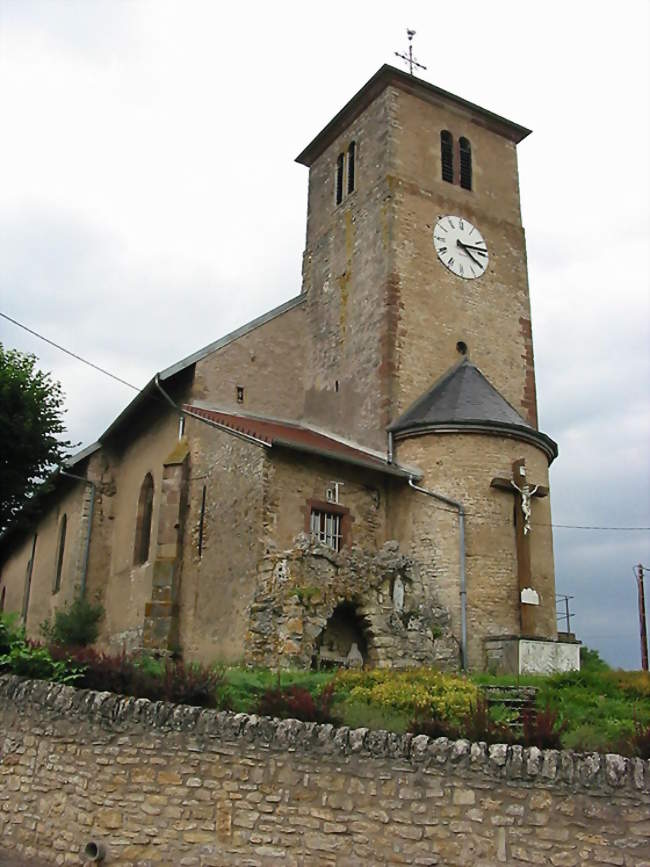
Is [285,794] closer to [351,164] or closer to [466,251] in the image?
[466,251]

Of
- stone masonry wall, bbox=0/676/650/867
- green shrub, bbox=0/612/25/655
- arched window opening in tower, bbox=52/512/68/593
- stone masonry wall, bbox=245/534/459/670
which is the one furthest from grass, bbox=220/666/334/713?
arched window opening in tower, bbox=52/512/68/593

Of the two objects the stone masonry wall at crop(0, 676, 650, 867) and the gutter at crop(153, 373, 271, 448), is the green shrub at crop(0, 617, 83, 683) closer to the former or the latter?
the stone masonry wall at crop(0, 676, 650, 867)

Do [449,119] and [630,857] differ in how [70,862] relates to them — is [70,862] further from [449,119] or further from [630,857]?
[449,119]

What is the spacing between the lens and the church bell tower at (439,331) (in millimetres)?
19281

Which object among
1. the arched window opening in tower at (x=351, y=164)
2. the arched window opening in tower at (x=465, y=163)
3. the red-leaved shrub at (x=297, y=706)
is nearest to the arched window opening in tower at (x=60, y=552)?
the arched window opening in tower at (x=351, y=164)

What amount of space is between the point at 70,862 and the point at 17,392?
558 inches

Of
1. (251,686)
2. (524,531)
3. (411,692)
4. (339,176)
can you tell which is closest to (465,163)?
(339,176)

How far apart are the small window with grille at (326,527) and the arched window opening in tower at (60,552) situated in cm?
1089

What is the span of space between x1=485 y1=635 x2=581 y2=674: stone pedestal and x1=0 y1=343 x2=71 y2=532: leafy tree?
1144 centimetres

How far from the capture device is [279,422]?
77.6 ft

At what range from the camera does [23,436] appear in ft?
70.9

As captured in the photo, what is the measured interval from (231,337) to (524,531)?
8.79 metres

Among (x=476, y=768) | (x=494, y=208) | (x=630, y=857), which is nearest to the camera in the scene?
(x=630, y=857)

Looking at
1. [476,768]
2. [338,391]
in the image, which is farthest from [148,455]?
[476,768]
